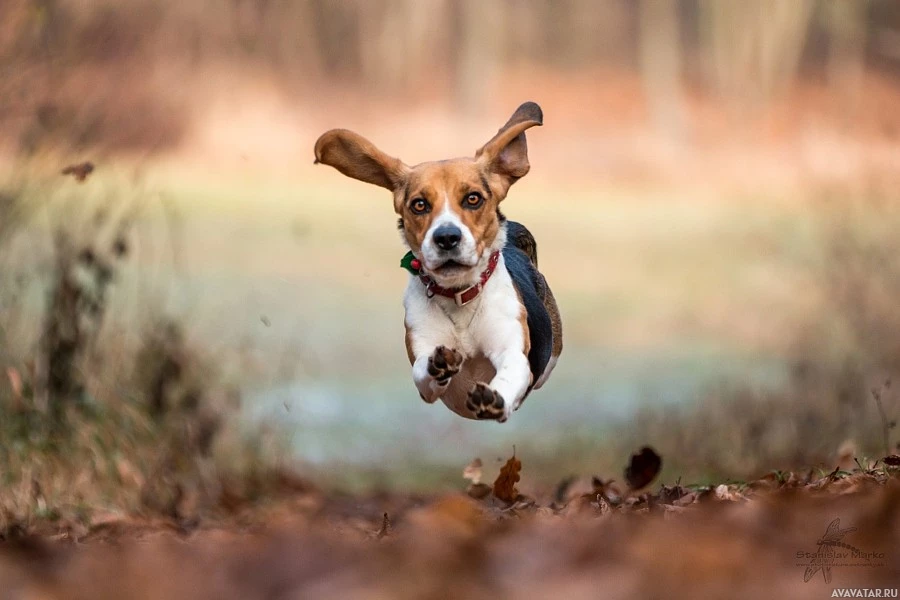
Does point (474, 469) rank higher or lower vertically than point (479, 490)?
higher

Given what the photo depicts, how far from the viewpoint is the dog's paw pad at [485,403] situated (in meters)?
3.97

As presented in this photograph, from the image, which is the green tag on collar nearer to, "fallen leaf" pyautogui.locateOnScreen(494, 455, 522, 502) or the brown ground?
"fallen leaf" pyautogui.locateOnScreen(494, 455, 522, 502)

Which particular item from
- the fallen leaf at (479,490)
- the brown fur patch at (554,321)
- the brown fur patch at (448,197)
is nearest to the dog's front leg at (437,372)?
the brown fur patch at (448,197)

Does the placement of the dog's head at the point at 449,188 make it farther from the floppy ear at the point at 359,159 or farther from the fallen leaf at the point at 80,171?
the fallen leaf at the point at 80,171

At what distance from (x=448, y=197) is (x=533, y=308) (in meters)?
0.73

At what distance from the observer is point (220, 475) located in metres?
A: 7.21

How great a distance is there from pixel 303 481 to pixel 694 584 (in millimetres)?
5883

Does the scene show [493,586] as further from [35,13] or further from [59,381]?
[35,13]

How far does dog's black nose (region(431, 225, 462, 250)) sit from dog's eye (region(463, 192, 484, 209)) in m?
0.25

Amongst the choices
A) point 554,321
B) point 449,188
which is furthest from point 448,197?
point 554,321

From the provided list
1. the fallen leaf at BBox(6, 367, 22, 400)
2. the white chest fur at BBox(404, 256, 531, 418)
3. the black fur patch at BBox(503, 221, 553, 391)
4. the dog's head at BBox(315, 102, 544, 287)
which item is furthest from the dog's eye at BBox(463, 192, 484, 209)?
the fallen leaf at BBox(6, 367, 22, 400)

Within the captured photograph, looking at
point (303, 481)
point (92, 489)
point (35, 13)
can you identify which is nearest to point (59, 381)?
point (92, 489)

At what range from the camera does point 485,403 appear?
13.0ft

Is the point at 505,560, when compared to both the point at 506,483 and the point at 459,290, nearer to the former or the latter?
the point at 459,290
